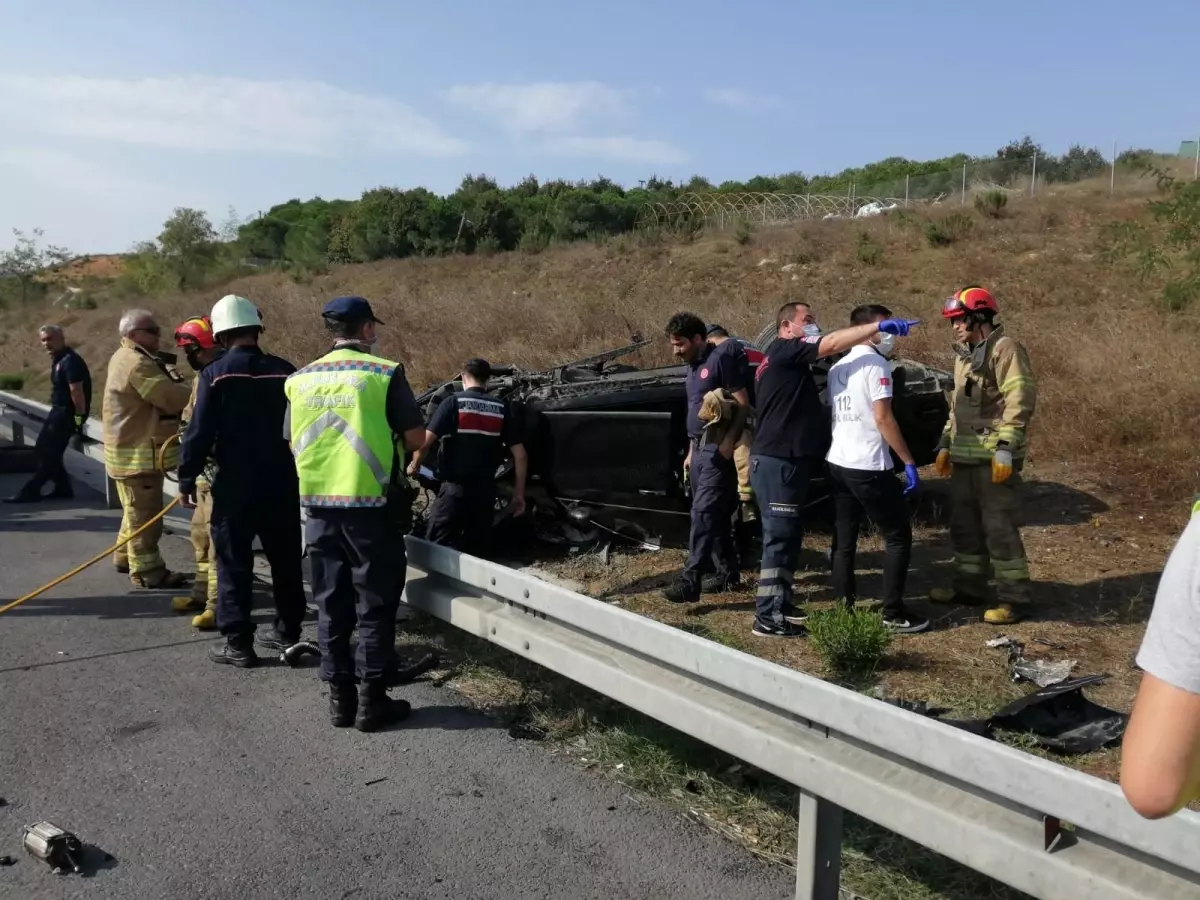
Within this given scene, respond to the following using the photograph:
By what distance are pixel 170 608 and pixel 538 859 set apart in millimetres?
3583

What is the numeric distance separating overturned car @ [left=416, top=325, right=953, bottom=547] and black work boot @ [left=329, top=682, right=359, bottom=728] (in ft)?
7.85

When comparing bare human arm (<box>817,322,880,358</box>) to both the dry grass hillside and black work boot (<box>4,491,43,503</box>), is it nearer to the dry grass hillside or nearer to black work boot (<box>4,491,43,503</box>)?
the dry grass hillside

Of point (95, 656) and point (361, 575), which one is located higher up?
point (361, 575)

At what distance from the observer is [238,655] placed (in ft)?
15.5

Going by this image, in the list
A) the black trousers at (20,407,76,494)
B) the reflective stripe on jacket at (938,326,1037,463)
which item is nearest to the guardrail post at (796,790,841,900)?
the reflective stripe on jacket at (938,326,1037,463)

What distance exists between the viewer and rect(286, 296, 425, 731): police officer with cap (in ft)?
13.2

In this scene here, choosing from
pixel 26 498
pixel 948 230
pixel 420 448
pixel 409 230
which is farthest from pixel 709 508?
pixel 409 230

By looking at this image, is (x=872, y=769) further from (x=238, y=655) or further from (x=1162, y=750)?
(x=238, y=655)

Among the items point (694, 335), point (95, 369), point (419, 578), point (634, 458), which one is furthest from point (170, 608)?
point (95, 369)

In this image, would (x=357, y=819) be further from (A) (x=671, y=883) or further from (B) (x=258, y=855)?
(A) (x=671, y=883)

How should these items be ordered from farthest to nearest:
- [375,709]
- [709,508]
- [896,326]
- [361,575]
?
[709,508], [896,326], [361,575], [375,709]

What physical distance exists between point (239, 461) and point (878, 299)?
515 inches

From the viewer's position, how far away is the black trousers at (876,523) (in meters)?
4.92

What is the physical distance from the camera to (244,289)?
2966 cm
